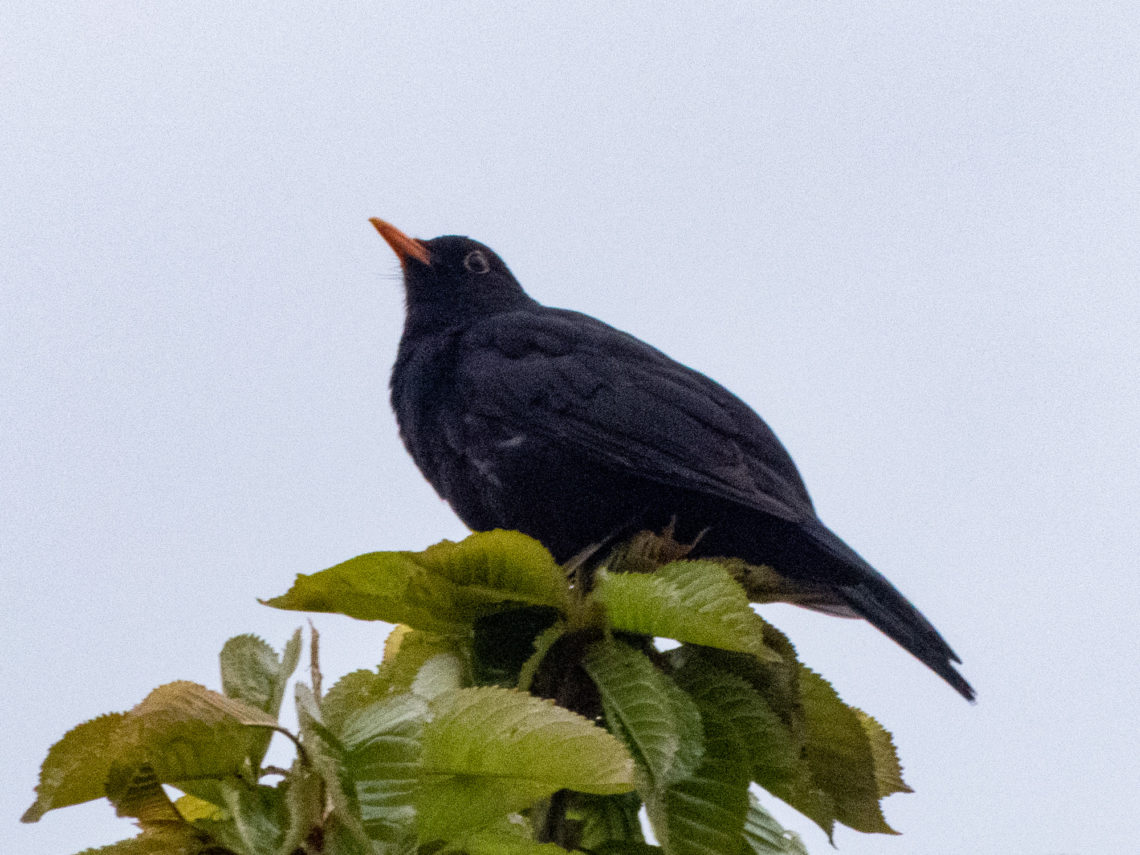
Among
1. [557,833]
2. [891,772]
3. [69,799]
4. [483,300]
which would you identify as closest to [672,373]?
[483,300]

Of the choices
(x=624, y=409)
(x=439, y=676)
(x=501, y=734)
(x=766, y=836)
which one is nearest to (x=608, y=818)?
(x=766, y=836)

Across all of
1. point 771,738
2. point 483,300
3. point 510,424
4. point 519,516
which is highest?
point 483,300

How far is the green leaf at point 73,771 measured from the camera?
2.14 m

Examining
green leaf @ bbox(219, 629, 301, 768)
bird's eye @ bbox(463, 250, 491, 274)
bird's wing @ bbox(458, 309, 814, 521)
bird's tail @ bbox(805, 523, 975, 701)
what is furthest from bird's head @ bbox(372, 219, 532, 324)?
green leaf @ bbox(219, 629, 301, 768)

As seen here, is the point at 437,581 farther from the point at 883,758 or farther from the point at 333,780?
the point at 883,758

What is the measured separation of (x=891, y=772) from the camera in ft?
8.91

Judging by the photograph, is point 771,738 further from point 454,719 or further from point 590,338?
point 590,338

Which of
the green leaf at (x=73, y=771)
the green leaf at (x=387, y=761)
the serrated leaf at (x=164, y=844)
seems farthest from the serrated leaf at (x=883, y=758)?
the green leaf at (x=73, y=771)

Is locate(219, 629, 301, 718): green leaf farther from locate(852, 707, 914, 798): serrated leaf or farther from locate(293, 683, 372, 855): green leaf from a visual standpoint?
locate(852, 707, 914, 798): serrated leaf

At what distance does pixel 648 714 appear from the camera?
2.28 m

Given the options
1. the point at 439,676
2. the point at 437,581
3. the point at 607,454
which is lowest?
the point at 439,676

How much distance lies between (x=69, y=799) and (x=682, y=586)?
44.7 inches

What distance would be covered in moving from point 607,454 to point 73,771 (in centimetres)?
205

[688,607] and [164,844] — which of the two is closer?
[164,844]
